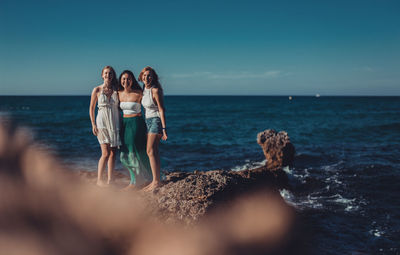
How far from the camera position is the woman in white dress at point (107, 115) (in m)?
5.25

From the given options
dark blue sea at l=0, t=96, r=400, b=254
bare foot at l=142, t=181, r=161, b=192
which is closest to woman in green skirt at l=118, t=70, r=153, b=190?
bare foot at l=142, t=181, r=161, b=192

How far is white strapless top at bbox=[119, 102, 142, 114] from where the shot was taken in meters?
5.32

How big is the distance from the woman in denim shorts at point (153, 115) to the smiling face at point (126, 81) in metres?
0.22

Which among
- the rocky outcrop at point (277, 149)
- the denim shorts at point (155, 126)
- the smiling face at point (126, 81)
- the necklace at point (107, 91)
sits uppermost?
the smiling face at point (126, 81)

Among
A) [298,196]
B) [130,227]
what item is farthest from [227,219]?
[298,196]

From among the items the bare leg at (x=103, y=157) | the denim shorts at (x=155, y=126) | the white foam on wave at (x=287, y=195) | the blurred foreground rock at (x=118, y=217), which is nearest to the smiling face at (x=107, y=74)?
the denim shorts at (x=155, y=126)

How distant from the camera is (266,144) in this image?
37.5 ft

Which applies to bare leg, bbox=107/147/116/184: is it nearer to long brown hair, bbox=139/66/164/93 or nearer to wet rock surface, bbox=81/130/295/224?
wet rock surface, bbox=81/130/295/224

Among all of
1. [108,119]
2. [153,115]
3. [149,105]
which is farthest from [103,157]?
[149,105]

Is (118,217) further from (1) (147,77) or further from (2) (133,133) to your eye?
(1) (147,77)

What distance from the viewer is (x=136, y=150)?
18.2 feet

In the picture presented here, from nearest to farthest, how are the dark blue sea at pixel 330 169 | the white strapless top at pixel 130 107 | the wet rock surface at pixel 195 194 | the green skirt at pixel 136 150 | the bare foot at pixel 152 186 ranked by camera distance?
the wet rock surface at pixel 195 194
the bare foot at pixel 152 186
the white strapless top at pixel 130 107
the green skirt at pixel 136 150
the dark blue sea at pixel 330 169

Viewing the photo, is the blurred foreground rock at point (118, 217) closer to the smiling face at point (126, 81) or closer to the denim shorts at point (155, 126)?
the denim shorts at point (155, 126)

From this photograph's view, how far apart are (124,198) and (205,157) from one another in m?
10.3
